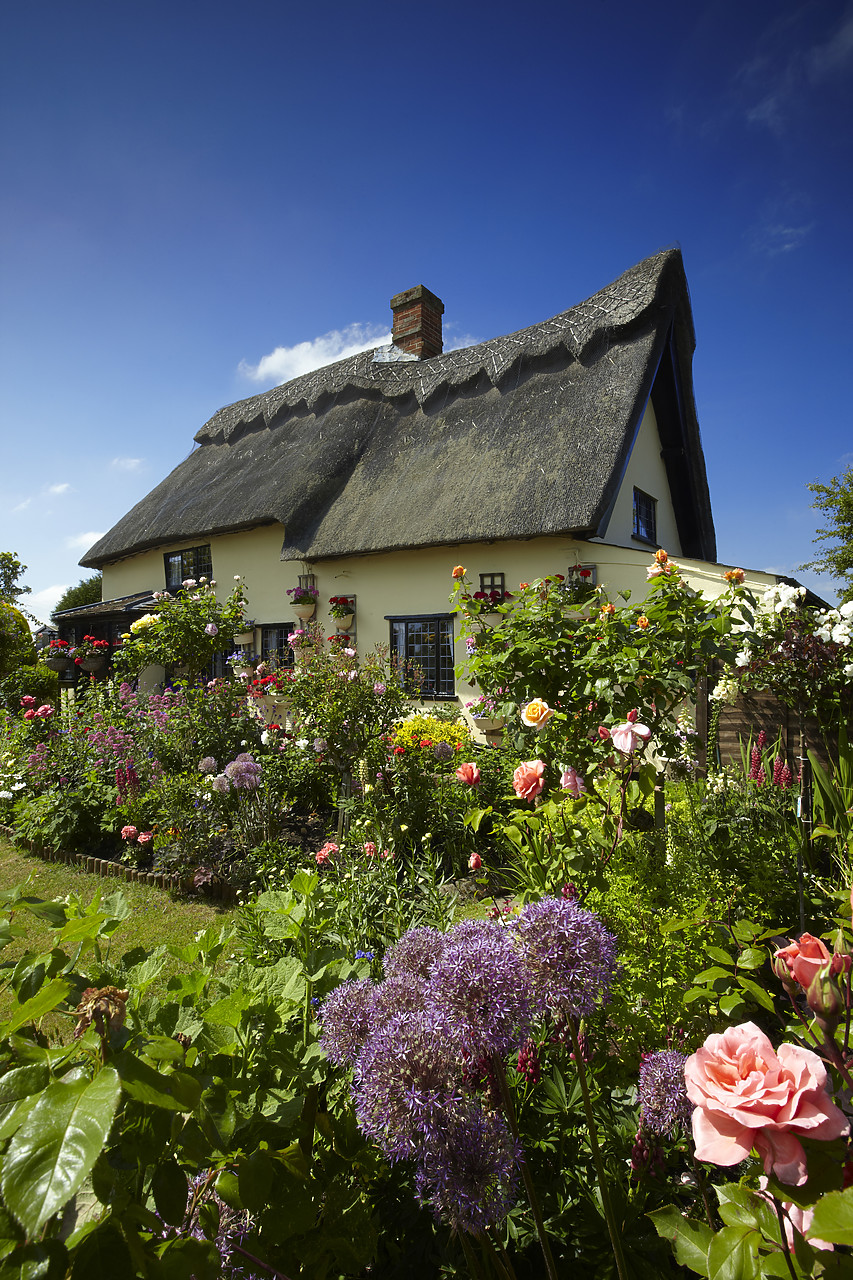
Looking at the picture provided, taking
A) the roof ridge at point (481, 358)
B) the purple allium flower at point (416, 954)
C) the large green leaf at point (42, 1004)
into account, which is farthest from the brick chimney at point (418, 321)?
the large green leaf at point (42, 1004)

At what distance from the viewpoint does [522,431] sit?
8680 mm

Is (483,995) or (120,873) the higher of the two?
(483,995)

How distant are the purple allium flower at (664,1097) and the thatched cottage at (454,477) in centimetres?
574

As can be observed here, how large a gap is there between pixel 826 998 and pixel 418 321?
12994mm

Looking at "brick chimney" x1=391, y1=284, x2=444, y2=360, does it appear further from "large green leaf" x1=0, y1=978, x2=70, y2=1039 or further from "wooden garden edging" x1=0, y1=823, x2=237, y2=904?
"large green leaf" x1=0, y1=978, x2=70, y2=1039

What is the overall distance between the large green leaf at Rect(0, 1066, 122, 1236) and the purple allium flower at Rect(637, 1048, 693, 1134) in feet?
3.51

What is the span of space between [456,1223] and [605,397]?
348 inches

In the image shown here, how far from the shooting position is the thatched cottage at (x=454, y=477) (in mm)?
7785

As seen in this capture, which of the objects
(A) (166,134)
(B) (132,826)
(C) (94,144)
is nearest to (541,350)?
(A) (166,134)

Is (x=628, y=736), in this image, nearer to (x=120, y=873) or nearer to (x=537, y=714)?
(x=537, y=714)

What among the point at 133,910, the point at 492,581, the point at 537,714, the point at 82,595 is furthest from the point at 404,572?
the point at 82,595

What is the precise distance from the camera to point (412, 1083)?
2.37 feet

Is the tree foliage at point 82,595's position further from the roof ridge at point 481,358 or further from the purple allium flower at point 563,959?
the purple allium flower at point 563,959

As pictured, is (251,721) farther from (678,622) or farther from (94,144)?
(94,144)
